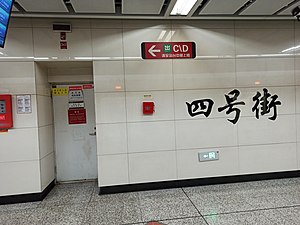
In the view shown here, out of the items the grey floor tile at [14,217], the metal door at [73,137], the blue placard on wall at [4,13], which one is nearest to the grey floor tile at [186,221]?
the grey floor tile at [14,217]

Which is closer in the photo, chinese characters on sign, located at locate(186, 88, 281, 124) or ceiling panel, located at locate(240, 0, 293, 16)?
ceiling panel, located at locate(240, 0, 293, 16)

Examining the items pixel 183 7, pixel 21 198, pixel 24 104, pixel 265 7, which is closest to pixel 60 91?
pixel 24 104

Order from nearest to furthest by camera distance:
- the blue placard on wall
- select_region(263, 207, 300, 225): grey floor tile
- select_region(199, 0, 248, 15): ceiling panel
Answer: the blue placard on wall, select_region(263, 207, 300, 225): grey floor tile, select_region(199, 0, 248, 15): ceiling panel

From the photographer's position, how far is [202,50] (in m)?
3.72

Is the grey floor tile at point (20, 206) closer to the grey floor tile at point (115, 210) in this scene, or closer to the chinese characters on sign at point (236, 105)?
the grey floor tile at point (115, 210)

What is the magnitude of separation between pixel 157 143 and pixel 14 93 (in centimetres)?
237

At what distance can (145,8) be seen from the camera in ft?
10.3

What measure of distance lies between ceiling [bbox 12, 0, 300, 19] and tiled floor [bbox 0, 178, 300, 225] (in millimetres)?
2833

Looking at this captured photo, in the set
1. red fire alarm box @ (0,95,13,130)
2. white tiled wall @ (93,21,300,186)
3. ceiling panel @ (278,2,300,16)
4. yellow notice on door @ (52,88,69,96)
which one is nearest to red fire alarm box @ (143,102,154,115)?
white tiled wall @ (93,21,300,186)

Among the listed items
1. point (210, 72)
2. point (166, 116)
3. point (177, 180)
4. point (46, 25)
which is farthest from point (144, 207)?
point (46, 25)

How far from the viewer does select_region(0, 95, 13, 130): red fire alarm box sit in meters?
3.24

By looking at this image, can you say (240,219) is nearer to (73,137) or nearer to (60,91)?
(73,137)

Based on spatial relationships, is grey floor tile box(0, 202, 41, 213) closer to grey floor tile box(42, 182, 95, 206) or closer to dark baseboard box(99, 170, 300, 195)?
grey floor tile box(42, 182, 95, 206)

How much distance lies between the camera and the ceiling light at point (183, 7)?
A: 308cm
